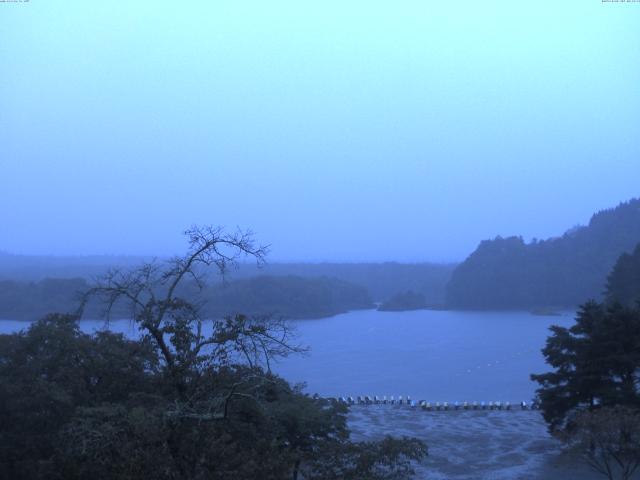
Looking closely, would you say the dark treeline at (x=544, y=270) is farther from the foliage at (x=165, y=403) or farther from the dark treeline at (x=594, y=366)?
the foliage at (x=165, y=403)

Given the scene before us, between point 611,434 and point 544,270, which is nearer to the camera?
point 611,434

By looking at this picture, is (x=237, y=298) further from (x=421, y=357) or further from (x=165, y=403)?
(x=165, y=403)

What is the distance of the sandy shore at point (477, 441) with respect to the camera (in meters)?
11.6

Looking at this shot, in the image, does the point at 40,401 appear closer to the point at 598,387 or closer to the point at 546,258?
the point at 598,387

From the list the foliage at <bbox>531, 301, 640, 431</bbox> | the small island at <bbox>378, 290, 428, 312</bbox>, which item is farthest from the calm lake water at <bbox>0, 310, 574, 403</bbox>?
the foliage at <bbox>531, 301, 640, 431</bbox>

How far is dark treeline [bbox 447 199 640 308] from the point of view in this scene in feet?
151

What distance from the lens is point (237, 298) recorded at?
24.7 metres

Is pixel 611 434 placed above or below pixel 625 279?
below

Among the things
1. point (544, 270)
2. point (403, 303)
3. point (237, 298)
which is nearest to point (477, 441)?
point (237, 298)

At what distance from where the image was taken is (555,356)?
41.7 feet

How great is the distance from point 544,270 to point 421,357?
23.4 meters

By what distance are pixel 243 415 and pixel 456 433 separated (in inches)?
416

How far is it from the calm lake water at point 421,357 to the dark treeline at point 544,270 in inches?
228

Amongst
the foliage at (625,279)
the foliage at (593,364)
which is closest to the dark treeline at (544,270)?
the foliage at (625,279)
